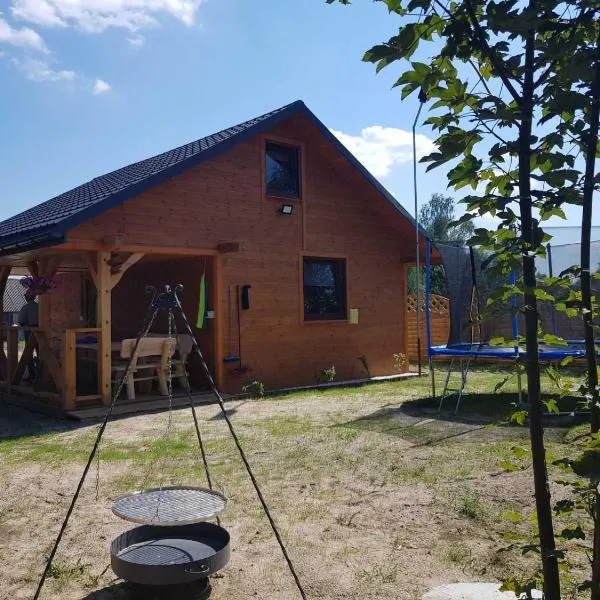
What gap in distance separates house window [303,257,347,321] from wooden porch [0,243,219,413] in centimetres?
201

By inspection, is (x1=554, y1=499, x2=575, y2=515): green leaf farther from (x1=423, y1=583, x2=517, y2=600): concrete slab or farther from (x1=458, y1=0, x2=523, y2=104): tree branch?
(x1=423, y1=583, x2=517, y2=600): concrete slab

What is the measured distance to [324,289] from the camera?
11531 mm

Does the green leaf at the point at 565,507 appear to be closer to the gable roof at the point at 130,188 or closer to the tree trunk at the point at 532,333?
the tree trunk at the point at 532,333

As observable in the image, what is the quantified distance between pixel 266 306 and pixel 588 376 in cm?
877

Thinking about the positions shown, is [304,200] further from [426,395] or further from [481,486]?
[481,486]

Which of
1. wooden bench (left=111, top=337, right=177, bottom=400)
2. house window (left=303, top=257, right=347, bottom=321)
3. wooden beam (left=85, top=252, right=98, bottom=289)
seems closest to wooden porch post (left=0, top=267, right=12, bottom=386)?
wooden bench (left=111, top=337, right=177, bottom=400)

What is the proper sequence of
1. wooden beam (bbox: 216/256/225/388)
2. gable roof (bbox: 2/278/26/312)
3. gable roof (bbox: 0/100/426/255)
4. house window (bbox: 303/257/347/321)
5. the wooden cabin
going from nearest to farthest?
gable roof (bbox: 0/100/426/255) < the wooden cabin < wooden beam (bbox: 216/256/225/388) < house window (bbox: 303/257/347/321) < gable roof (bbox: 2/278/26/312)

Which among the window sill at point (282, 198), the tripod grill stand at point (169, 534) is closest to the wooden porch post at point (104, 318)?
the window sill at point (282, 198)

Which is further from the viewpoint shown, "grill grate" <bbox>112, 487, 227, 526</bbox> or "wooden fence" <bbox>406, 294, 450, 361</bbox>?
"wooden fence" <bbox>406, 294, 450, 361</bbox>

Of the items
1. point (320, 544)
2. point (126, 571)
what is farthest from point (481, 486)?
point (126, 571)

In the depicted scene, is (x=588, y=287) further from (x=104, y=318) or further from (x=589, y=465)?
(x=104, y=318)

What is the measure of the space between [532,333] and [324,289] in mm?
9805

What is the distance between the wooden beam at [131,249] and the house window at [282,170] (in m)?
1.88

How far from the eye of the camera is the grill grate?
3035mm
